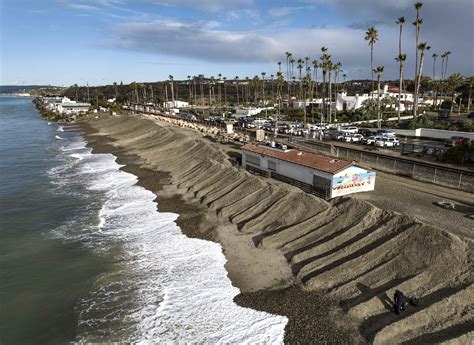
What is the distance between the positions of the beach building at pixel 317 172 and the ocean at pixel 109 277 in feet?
36.4

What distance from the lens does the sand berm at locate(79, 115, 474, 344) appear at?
16500mm

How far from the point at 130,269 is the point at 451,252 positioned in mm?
19974

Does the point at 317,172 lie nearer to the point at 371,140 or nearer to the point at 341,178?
the point at 341,178

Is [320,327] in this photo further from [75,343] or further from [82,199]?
[82,199]

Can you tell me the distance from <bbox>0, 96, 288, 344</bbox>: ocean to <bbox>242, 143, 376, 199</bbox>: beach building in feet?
36.4

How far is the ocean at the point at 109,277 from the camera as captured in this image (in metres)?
18.3

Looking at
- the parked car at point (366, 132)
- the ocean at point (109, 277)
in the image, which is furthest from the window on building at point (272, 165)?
the parked car at point (366, 132)

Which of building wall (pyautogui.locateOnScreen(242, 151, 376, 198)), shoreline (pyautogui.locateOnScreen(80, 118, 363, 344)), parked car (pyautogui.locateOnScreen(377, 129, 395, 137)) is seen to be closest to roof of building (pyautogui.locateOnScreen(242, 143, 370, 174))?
building wall (pyautogui.locateOnScreen(242, 151, 376, 198))

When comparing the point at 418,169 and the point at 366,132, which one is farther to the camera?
the point at 366,132

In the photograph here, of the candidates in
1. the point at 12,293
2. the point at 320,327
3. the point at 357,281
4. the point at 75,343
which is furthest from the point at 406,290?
the point at 12,293

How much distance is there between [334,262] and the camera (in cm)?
2186

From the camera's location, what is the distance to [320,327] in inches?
684

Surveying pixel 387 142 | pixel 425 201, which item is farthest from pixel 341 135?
pixel 425 201

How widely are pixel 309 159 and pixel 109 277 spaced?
2097cm
